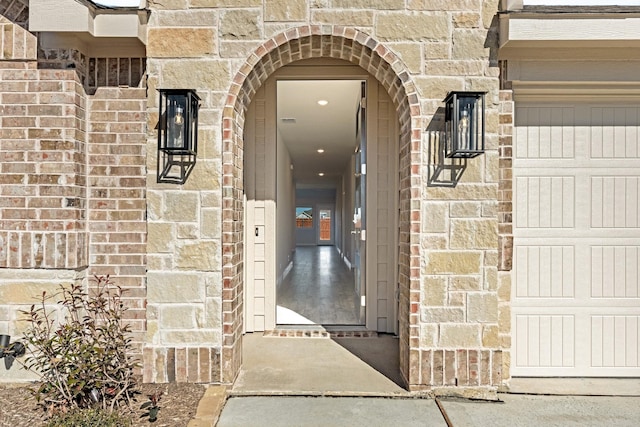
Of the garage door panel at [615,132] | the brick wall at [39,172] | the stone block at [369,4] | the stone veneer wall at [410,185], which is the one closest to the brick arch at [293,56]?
the stone veneer wall at [410,185]

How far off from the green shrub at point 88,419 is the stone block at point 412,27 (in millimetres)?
2596

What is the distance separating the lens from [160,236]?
7.81 ft

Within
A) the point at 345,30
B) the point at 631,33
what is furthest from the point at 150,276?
the point at 631,33

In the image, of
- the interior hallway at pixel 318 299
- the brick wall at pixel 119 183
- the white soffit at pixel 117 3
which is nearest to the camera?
the white soffit at pixel 117 3

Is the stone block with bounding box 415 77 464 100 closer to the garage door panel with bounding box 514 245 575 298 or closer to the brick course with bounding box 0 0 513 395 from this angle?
the brick course with bounding box 0 0 513 395

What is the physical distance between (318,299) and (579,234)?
3.01 m

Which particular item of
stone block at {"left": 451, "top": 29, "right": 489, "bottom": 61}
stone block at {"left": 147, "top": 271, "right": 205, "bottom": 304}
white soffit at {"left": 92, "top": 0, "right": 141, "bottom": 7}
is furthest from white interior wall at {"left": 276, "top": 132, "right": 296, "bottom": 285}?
stone block at {"left": 451, "top": 29, "right": 489, "bottom": 61}

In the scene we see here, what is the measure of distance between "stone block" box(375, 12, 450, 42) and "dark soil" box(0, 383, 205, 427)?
2.48 meters

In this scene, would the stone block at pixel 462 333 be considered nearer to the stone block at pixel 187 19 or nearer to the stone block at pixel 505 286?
the stone block at pixel 505 286

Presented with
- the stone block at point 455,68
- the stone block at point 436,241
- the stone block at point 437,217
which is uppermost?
the stone block at point 455,68

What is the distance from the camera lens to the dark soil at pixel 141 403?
200cm

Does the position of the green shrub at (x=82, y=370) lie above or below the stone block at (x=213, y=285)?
below

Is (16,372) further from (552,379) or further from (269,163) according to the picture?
(552,379)

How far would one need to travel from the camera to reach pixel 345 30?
236 centimetres
